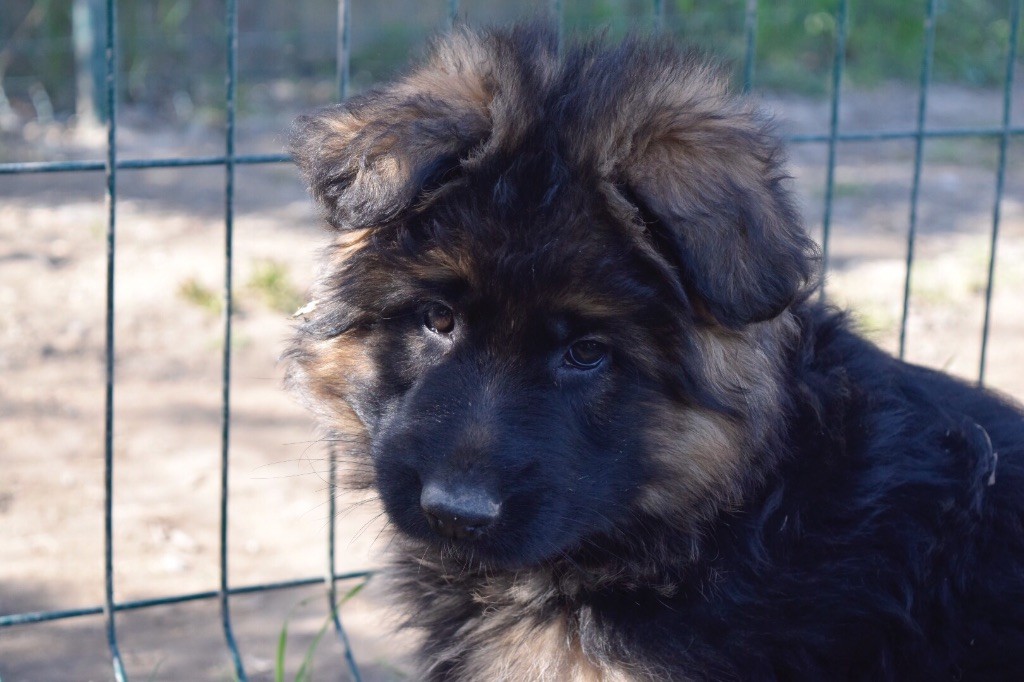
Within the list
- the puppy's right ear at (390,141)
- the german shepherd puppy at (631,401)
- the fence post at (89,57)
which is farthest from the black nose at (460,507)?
the fence post at (89,57)

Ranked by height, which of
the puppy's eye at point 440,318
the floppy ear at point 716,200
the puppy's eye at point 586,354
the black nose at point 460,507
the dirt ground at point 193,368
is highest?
the floppy ear at point 716,200

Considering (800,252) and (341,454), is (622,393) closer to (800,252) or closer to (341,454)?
(800,252)

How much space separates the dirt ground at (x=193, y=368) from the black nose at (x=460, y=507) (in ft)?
2.17

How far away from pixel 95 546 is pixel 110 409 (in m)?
0.96

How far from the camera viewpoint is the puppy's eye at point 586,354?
2312 millimetres

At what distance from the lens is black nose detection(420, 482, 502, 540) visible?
7.04 ft

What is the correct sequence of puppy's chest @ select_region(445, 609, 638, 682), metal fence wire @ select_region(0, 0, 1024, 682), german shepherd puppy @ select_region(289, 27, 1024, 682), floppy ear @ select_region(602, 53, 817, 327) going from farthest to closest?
metal fence wire @ select_region(0, 0, 1024, 682), puppy's chest @ select_region(445, 609, 638, 682), german shepherd puppy @ select_region(289, 27, 1024, 682), floppy ear @ select_region(602, 53, 817, 327)

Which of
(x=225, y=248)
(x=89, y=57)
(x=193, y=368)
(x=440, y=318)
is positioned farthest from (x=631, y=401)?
(x=89, y=57)

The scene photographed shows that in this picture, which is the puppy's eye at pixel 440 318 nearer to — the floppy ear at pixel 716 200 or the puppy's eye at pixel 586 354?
the puppy's eye at pixel 586 354

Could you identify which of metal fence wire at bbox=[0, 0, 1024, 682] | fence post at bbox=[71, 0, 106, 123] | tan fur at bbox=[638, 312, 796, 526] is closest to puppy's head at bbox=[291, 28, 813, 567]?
tan fur at bbox=[638, 312, 796, 526]

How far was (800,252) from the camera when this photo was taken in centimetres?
217

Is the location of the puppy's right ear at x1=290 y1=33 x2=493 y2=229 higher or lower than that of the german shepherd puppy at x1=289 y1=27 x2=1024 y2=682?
higher

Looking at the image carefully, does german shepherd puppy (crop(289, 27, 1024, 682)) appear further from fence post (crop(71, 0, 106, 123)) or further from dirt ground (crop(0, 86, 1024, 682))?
fence post (crop(71, 0, 106, 123))

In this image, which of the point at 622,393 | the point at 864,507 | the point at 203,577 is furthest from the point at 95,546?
the point at 864,507
